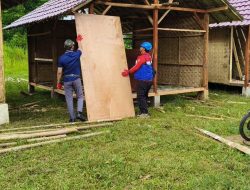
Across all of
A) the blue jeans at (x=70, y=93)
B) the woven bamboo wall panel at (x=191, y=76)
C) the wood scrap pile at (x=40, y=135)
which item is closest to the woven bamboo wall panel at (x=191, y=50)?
the woven bamboo wall panel at (x=191, y=76)

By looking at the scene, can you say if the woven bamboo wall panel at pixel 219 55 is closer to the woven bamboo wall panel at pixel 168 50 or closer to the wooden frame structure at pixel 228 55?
the wooden frame structure at pixel 228 55

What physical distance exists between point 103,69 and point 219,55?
288 inches

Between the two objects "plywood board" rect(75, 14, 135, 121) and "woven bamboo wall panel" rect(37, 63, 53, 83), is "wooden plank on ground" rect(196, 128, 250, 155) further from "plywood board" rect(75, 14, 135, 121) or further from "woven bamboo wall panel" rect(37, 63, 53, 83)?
"woven bamboo wall panel" rect(37, 63, 53, 83)

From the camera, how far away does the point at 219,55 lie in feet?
50.3

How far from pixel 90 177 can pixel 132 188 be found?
26.0 inches

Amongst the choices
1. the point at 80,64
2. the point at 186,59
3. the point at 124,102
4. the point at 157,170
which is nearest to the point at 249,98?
the point at 186,59

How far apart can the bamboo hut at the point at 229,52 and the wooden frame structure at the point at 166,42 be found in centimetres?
204

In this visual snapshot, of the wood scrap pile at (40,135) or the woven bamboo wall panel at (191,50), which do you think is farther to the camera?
the woven bamboo wall panel at (191,50)

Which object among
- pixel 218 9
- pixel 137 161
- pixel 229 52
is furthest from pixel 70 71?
pixel 229 52

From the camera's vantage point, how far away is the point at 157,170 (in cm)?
566

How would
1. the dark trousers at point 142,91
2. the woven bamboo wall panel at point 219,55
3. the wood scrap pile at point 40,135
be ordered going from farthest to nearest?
the woven bamboo wall panel at point 219,55
the dark trousers at point 142,91
the wood scrap pile at point 40,135

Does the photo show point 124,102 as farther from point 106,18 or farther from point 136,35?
point 136,35

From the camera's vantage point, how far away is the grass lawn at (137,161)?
521 cm

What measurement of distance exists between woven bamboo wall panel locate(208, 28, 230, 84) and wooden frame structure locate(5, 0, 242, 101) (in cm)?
242
